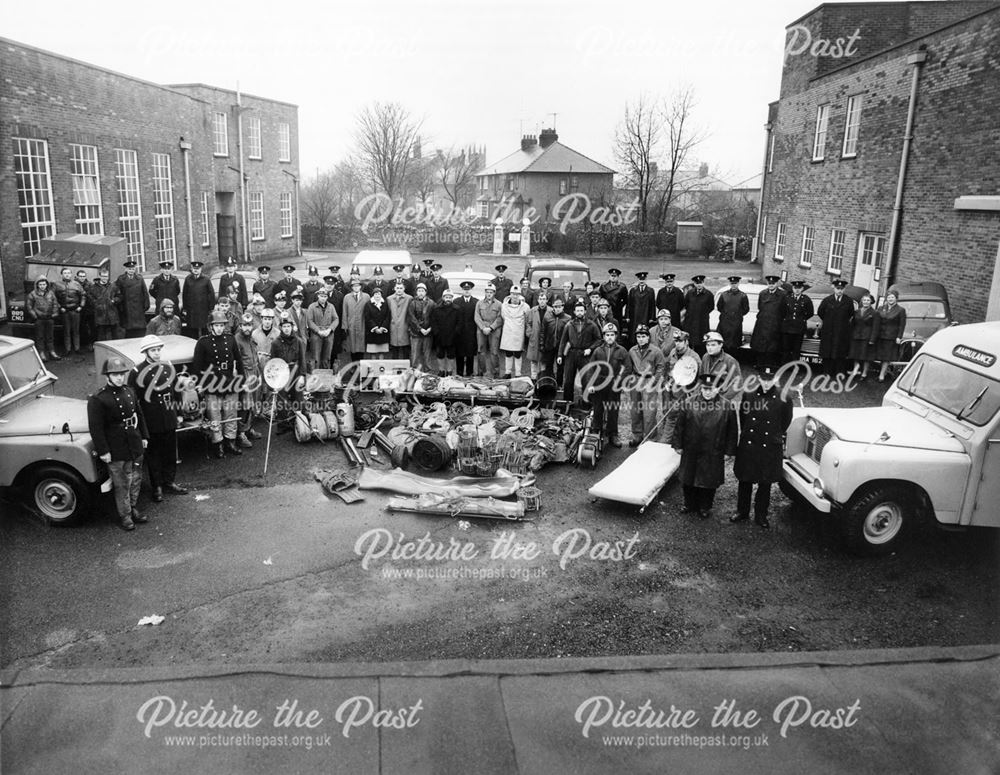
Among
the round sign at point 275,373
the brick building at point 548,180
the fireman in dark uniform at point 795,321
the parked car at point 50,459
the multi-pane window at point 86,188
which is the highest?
the brick building at point 548,180

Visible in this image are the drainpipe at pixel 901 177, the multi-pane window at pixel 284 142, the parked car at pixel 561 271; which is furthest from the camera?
the multi-pane window at pixel 284 142

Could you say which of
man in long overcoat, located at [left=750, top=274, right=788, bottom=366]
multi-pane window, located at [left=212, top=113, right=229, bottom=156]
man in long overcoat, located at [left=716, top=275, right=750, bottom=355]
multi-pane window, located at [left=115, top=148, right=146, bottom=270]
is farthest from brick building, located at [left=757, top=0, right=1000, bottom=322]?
multi-pane window, located at [left=212, top=113, right=229, bottom=156]

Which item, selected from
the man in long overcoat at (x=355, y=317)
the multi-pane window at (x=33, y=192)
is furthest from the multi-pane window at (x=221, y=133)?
the man in long overcoat at (x=355, y=317)

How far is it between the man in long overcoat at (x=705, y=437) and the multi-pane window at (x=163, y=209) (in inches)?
902

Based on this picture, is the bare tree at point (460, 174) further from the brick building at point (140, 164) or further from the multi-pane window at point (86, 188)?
the multi-pane window at point (86, 188)

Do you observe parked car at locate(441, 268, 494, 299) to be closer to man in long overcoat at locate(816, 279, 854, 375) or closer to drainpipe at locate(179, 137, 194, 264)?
man in long overcoat at locate(816, 279, 854, 375)

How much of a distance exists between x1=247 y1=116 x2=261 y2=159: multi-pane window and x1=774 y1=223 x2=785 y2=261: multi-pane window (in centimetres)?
2321

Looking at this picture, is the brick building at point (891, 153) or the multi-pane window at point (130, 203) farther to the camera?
the multi-pane window at point (130, 203)

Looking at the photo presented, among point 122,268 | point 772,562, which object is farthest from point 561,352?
point 122,268

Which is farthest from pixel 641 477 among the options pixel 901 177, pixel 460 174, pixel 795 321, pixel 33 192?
pixel 460 174

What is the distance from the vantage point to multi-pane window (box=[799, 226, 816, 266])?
2642 cm

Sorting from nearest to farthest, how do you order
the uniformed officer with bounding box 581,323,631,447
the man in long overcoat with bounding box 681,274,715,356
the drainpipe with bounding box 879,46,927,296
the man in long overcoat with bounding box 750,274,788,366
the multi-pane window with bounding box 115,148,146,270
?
the uniformed officer with bounding box 581,323,631,447
the man in long overcoat with bounding box 750,274,788,366
the man in long overcoat with bounding box 681,274,715,356
the drainpipe with bounding box 879,46,927,296
the multi-pane window with bounding box 115,148,146,270

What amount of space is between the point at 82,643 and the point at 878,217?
21684 millimetres

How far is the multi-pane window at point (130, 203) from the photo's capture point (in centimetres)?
2436
